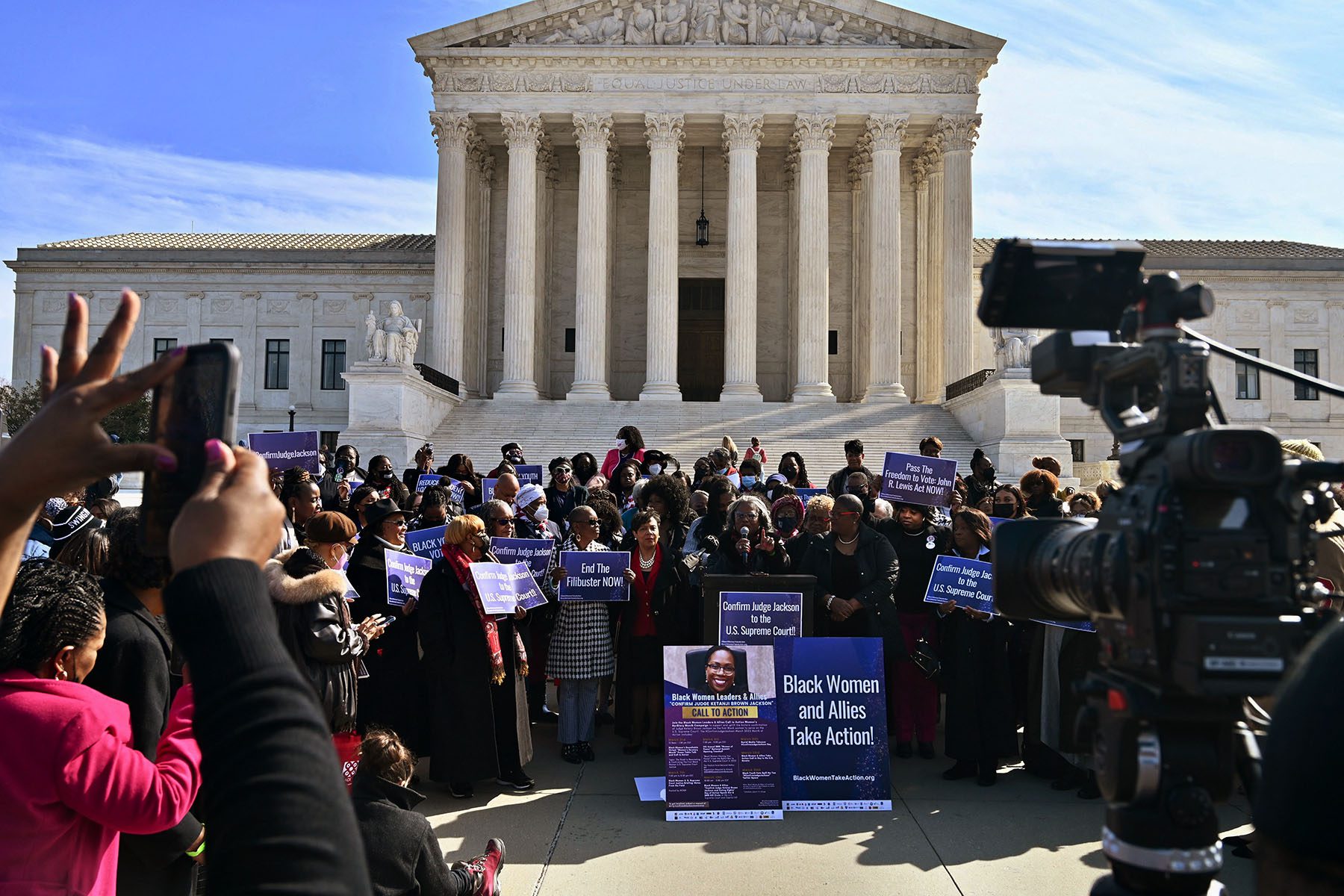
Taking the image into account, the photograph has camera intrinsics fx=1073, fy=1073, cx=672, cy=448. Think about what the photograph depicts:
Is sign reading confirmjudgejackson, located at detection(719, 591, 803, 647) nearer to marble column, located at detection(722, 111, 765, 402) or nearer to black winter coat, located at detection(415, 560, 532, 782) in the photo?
black winter coat, located at detection(415, 560, 532, 782)

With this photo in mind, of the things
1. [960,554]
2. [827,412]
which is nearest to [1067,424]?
[827,412]

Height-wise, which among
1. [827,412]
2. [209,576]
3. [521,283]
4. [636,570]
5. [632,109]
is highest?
[632,109]

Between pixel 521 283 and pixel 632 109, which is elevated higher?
pixel 632 109

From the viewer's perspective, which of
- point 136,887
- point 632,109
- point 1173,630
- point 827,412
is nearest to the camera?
point 1173,630

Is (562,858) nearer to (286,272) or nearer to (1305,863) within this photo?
(1305,863)

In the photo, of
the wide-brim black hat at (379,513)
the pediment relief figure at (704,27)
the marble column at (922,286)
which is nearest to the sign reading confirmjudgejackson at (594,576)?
the wide-brim black hat at (379,513)

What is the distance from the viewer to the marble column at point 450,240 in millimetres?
35781

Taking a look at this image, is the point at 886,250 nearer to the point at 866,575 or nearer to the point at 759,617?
the point at 866,575

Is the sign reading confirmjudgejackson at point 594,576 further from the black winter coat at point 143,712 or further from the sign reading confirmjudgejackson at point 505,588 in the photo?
the black winter coat at point 143,712

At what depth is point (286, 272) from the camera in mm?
45938

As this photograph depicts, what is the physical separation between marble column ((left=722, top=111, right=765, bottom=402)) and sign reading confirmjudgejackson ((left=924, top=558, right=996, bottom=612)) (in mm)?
26744

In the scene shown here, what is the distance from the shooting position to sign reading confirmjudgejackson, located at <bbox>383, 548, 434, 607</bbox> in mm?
8148

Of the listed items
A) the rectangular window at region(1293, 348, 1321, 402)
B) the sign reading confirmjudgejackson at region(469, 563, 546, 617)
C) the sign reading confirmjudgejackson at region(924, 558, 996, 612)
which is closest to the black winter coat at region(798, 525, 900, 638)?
the sign reading confirmjudgejackson at region(924, 558, 996, 612)

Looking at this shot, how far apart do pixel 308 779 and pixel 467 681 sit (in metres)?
6.51
